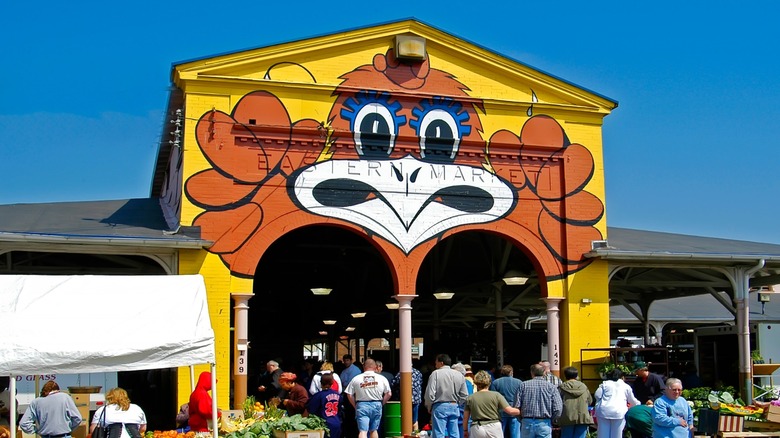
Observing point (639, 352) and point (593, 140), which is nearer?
point (639, 352)

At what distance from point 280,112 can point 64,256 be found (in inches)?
232

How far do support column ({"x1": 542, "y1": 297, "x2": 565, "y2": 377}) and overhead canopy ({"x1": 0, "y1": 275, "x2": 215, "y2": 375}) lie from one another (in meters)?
8.87

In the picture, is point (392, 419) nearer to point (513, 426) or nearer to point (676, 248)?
point (513, 426)

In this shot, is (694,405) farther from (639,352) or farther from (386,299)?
(386,299)

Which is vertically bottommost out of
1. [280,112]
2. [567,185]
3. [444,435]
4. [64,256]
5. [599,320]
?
[444,435]

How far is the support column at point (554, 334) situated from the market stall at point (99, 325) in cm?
884

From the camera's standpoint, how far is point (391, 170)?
60.3 ft

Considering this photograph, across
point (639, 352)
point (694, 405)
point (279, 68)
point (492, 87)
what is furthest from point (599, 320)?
point (279, 68)

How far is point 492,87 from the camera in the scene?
19.3 meters

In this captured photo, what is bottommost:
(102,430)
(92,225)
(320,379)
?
(102,430)

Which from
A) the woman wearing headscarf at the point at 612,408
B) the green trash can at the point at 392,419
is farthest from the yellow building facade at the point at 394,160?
the woman wearing headscarf at the point at 612,408

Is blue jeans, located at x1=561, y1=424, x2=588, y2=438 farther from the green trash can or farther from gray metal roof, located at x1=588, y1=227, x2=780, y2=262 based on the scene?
gray metal roof, located at x1=588, y1=227, x2=780, y2=262

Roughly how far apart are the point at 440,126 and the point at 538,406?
24.4ft

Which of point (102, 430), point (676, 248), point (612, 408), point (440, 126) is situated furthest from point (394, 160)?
point (102, 430)
